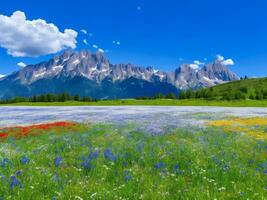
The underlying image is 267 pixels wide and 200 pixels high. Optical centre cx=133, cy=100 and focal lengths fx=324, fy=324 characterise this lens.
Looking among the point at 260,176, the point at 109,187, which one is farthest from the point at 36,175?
the point at 260,176

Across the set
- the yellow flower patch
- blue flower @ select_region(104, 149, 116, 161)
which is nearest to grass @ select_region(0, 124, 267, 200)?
blue flower @ select_region(104, 149, 116, 161)

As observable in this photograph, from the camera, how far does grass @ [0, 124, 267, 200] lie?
28.8 ft

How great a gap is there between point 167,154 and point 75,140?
21.6ft

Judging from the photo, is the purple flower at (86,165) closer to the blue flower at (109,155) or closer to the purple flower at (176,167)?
the blue flower at (109,155)

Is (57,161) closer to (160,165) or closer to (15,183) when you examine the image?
(15,183)

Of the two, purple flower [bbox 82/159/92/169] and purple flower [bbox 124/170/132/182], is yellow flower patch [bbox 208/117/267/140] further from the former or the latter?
purple flower [bbox 82/159/92/169]

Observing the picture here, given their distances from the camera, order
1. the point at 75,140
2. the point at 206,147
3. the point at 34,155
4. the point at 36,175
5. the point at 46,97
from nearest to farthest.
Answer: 1. the point at 36,175
2. the point at 34,155
3. the point at 206,147
4. the point at 75,140
5. the point at 46,97

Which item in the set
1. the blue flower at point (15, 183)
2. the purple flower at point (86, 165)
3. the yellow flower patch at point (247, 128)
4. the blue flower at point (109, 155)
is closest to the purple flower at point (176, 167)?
the blue flower at point (109, 155)

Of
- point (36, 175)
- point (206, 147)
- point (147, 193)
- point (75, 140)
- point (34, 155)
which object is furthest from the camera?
point (75, 140)

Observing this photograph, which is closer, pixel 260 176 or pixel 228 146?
pixel 260 176

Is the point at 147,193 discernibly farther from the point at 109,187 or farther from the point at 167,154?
the point at 167,154

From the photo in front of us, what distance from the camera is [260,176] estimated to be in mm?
11086

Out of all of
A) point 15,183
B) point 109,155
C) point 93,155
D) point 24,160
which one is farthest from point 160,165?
point 15,183

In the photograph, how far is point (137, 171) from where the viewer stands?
11242 mm
